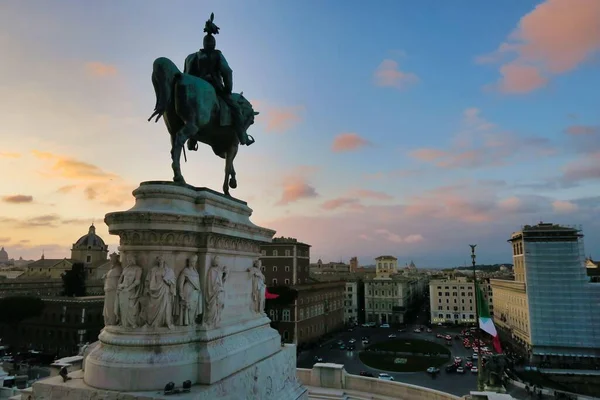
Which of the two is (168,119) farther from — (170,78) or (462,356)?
(462,356)

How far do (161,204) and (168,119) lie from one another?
7.62 ft

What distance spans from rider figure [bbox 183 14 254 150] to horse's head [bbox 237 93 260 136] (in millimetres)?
340

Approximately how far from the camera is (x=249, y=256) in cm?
1021

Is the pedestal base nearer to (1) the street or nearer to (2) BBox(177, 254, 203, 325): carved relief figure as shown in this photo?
(2) BBox(177, 254, 203, 325): carved relief figure

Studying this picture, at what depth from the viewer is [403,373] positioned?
44.8 m

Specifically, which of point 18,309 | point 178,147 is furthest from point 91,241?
point 178,147

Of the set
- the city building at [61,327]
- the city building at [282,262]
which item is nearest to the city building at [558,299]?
the city building at [282,262]

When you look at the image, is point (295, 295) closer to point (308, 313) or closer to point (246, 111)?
point (308, 313)

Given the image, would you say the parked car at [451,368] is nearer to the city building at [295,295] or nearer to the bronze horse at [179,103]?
the city building at [295,295]

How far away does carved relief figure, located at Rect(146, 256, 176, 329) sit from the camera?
7.40 metres

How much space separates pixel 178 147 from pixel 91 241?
90403 mm

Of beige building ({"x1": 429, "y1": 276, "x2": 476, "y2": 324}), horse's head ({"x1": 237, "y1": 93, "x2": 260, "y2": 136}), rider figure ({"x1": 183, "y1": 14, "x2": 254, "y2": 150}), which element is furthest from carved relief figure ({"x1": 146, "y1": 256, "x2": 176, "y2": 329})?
beige building ({"x1": 429, "y1": 276, "x2": 476, "y2": 324})

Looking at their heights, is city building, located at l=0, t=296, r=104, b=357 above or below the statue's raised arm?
below

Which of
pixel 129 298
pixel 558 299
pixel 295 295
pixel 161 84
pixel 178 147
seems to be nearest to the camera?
pixel 129 298
